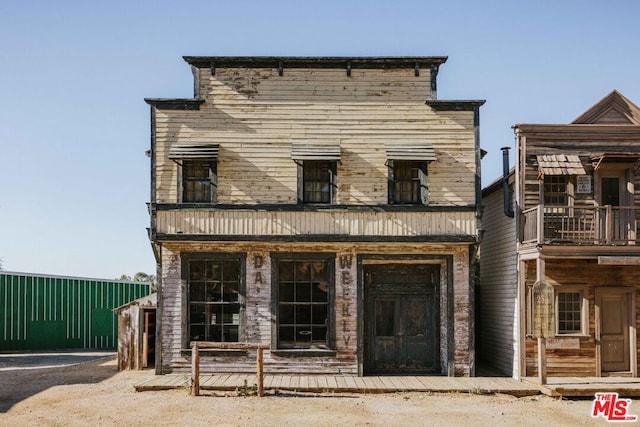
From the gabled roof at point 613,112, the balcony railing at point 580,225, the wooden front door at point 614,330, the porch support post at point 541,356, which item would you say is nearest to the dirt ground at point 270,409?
the porch support post at point 541,356

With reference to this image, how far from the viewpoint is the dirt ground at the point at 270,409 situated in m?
12.7

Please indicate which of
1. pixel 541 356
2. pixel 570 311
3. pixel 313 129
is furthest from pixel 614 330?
pixel 313 129

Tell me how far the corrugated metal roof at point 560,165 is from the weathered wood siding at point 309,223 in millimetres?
2127

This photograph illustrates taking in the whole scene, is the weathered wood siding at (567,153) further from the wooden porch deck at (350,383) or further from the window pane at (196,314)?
the window pane at (196,314)

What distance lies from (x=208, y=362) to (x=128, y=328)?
327 centimetres

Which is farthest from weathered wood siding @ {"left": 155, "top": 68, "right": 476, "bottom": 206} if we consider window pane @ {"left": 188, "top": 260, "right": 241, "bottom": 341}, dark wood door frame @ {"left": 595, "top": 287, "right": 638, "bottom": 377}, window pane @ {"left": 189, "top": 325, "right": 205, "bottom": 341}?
dark wood door frame @ {"left": 595, "top": 287, "right": 638, "bottom": 377}

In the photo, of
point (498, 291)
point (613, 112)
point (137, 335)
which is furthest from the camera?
point (137, 335)

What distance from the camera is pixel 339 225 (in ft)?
56.1

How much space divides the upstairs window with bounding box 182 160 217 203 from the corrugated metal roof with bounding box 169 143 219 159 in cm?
24

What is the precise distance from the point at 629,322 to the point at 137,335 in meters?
13.2

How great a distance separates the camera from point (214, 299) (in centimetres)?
1727

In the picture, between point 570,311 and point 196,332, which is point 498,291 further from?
point 196,332

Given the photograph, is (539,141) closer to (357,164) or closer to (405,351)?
(357,164)

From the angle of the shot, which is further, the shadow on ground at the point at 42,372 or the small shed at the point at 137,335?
the small shed at the point at 137,335
